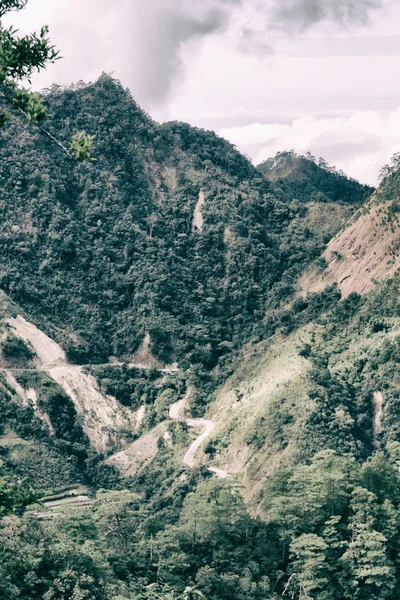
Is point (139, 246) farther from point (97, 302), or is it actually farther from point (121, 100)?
point (121, 100)

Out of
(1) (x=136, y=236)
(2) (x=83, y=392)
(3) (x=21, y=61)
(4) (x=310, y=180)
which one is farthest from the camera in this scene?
(4) (x=310, y=180)

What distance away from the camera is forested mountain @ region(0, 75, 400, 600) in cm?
4131

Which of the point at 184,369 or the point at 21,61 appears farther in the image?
the point at 184,369

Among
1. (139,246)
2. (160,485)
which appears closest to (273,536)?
(160,485)

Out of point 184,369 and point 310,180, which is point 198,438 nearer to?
point 184,369

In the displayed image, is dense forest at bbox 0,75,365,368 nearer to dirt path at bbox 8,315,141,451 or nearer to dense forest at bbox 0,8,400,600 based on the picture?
dense forest at bbox 0,8,400,600

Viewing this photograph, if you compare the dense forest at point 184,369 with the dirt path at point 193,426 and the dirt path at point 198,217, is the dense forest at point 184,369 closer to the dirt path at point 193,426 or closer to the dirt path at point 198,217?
the dirt path at point 198,217

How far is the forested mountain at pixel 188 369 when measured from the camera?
136 feet

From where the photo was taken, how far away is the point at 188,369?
87250mm

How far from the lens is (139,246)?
333 feet

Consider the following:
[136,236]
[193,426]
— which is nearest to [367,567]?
[193,426]

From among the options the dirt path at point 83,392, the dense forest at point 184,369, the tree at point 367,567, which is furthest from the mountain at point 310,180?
the tree at point 367,567

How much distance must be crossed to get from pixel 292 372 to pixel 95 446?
74.9ft

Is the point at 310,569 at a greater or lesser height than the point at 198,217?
lesser
